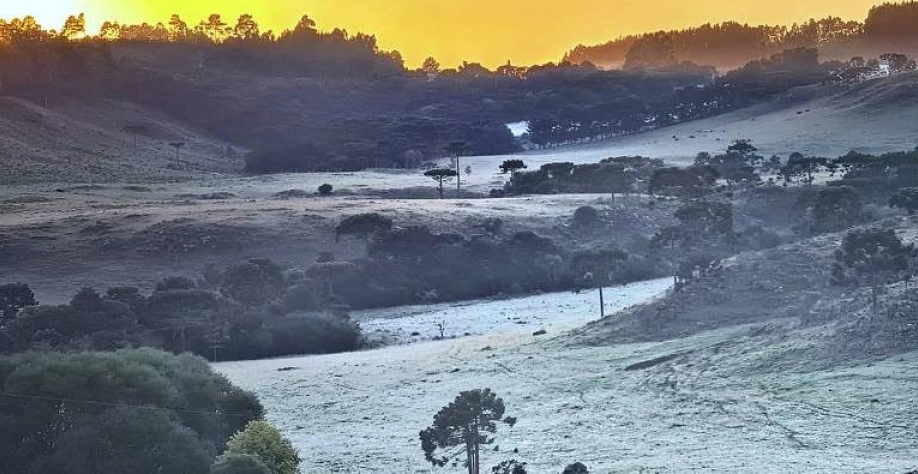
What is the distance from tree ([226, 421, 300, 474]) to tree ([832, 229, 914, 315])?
2497cm

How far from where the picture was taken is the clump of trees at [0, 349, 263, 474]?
29.8m

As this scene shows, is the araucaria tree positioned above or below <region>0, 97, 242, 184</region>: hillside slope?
A: below

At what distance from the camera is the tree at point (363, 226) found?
90.8 meters

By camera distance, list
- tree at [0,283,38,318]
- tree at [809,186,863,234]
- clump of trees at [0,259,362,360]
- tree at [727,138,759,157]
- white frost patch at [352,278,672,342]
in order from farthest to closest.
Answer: tree at [727,138,759,157] < tree at [809,186,863,234] < white frost patch at [352,278,672,342] < tree at [0,283,38,318] < clump of trees at [0,259,362,360]

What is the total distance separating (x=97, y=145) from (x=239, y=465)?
13404 cm

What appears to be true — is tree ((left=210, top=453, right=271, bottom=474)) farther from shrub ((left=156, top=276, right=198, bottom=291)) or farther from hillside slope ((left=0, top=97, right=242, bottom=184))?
hillside slope ((left=0, top=97, right=242, bottom=184))

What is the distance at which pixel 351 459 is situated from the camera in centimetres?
3709

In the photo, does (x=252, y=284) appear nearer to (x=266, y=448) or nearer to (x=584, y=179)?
(x=266, y=448)

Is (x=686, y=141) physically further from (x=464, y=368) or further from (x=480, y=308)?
(x=464, y=368)

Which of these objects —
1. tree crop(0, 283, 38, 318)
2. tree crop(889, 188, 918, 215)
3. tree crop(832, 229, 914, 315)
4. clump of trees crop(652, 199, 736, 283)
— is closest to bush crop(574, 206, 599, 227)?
clump of trees crop(652, 199, 736, 283)

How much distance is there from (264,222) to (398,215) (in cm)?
1126

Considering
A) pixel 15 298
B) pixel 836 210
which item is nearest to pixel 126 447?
pixel 15 298

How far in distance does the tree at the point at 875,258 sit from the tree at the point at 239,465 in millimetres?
26880

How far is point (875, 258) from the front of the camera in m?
46.9
